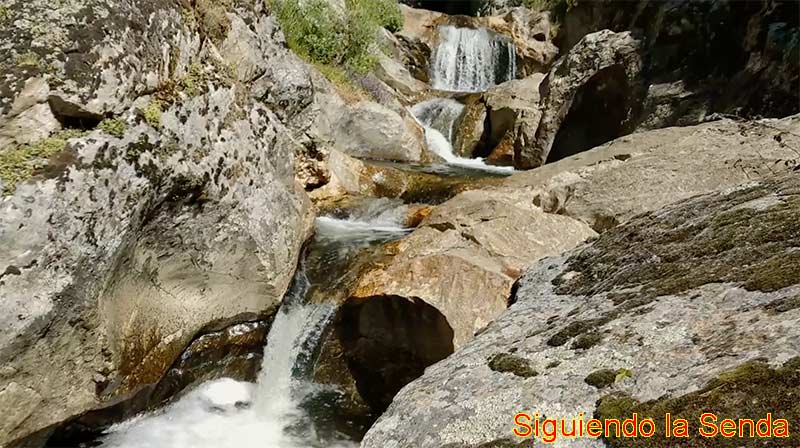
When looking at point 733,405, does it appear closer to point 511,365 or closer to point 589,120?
point 511,365

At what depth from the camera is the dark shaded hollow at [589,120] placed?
1653 centimetres

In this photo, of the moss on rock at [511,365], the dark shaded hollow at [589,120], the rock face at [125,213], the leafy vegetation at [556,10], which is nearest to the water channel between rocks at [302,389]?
the rock face at [125,213]

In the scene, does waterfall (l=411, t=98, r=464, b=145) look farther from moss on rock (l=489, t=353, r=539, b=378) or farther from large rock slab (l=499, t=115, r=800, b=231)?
moss on rock (l=489, t=353, r=539, b=378)

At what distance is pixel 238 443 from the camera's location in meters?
6.73

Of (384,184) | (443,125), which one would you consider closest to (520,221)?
(384,184)

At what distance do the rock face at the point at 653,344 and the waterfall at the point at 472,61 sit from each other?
24262 mm

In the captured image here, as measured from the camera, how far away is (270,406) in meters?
7.43

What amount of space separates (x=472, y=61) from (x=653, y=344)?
2682 centimetres

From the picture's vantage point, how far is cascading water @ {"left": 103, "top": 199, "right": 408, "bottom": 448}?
21.7ft

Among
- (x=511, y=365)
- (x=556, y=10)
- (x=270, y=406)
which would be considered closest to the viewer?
(x=511, y=365)

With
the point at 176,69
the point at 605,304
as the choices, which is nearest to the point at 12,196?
the point at 176,69

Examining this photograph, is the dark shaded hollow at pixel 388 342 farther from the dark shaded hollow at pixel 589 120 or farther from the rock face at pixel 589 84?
the dark shaded hollow at pixel 589 120

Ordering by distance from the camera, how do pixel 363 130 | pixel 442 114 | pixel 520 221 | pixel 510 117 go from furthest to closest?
pixel 442 114 < pixel 510 117 < pixel 363 130 < pixel 520 221

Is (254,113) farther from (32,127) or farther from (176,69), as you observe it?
(32,127)
